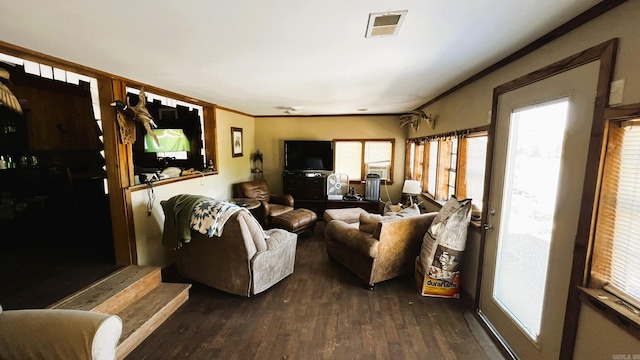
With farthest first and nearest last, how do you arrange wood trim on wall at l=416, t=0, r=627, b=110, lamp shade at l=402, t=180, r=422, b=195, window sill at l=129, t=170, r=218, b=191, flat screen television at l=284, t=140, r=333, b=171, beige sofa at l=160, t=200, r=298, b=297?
flat screen television at l=284, t=140, r=333, b=171
lamp shade at l=402, t=180, r=422, b=195
window sill at l=129, t=170, r=218, b=191
beige sofa at l=160, t=200, r=298, b=297
wood trim on wall at l=416, t=0, r=627, b=110

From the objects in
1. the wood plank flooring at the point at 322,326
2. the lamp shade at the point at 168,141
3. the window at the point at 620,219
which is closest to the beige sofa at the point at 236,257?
the wood plank flooring at the point at 322,326

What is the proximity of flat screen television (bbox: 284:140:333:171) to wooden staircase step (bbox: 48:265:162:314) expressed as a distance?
341 cm

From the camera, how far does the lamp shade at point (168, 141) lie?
3.68 m

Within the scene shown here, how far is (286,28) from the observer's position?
148 centimetres

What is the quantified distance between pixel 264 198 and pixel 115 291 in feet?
10.0

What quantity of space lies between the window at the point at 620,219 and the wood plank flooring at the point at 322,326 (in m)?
1.06

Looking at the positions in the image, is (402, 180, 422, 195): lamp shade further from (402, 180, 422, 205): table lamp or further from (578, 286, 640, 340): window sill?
(578, 286, 640, 340): window sill


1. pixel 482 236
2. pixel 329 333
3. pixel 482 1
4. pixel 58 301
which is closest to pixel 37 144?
pixel 58 301

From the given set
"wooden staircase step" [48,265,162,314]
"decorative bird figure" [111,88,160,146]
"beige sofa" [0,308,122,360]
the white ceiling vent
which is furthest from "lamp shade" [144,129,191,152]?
the white ceiling vent

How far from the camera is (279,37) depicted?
160cm

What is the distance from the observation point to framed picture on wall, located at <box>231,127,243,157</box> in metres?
4.88

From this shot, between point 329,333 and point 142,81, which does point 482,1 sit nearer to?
point 329,333

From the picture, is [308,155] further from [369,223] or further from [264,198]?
[369,223]

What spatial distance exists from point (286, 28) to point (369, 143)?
424cm
